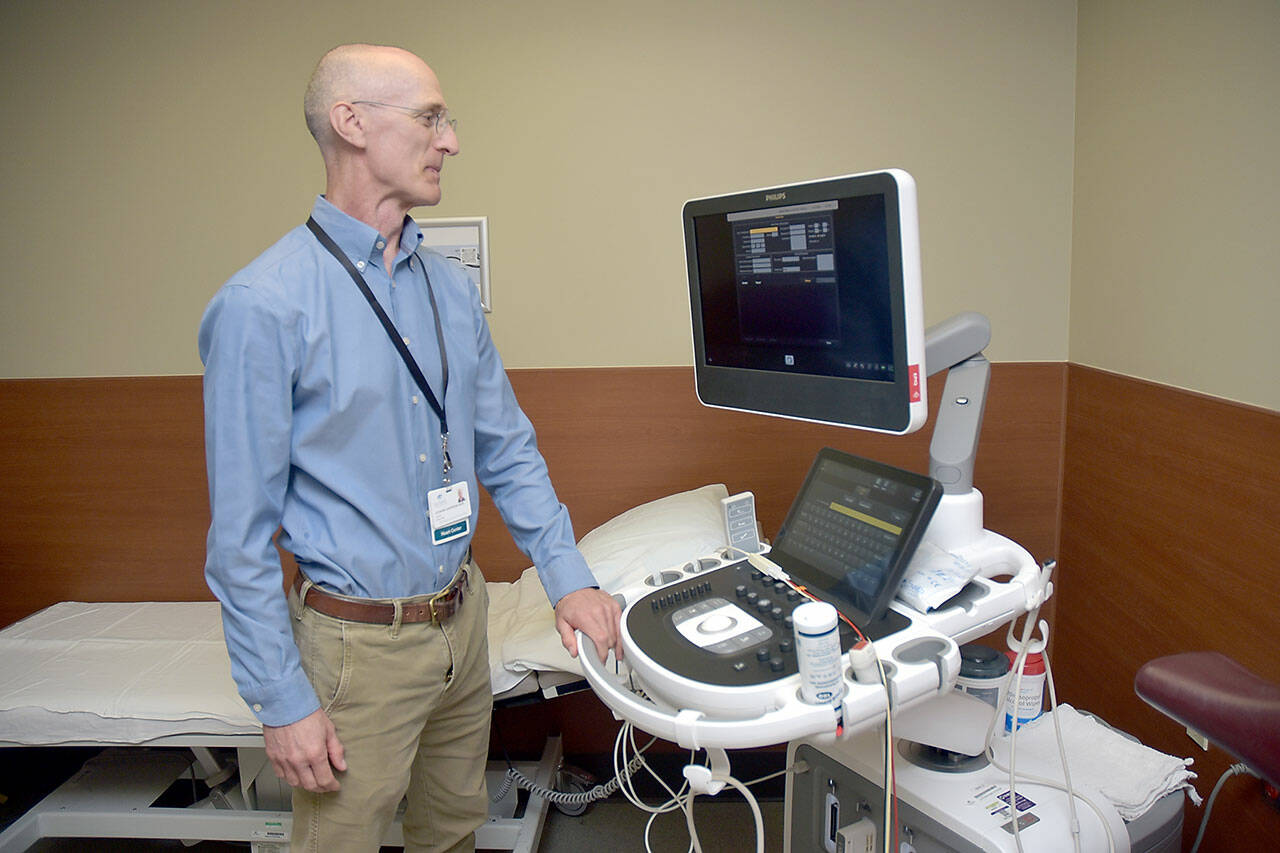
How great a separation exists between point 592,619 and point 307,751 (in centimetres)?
47

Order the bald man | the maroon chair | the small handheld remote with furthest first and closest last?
1. the small handheld remote
2. the bald man
3. the maroon chair

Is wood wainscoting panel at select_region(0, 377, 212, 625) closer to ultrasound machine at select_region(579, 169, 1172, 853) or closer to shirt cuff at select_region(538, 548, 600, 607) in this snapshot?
shirt cuff at select_region(538, 548, 600, 607)

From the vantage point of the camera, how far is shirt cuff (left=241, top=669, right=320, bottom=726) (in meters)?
1.32

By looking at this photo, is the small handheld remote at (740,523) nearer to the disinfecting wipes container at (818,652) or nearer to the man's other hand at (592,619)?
the man's other hand at (592,619)

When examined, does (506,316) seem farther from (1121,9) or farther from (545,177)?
(1121,9)

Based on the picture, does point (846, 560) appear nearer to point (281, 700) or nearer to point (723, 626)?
A: point (723, 626)

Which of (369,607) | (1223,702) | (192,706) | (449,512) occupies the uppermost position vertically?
(449,512)

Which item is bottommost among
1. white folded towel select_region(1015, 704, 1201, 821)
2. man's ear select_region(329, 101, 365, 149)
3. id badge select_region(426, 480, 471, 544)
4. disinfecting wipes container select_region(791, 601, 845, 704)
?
white folded towel select_region(1015, 704, 1201, 821)

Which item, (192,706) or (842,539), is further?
(192,706)

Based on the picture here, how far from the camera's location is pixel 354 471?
4.62 ft

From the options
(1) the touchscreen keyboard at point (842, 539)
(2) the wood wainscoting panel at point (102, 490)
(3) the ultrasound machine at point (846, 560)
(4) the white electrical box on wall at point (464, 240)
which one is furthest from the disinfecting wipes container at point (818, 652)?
(2) the wood wainscoting panel at point (102, 490)

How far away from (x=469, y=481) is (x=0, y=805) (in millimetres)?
2123

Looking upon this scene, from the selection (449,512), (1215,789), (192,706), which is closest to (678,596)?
(449,512)

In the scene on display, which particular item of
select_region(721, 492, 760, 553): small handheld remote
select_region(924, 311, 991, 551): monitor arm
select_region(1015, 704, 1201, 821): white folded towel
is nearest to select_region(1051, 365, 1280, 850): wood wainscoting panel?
select_region(1015, 704, 1201, 821): white folded towel
